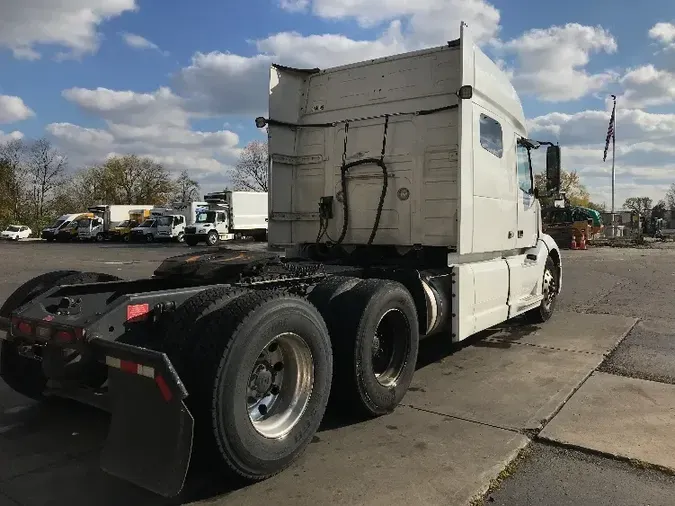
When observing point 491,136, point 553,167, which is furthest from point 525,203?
point 491,136

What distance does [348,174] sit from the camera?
6.74 metres

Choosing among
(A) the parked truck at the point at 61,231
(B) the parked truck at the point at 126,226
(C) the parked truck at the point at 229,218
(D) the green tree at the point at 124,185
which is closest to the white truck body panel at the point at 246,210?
(C) the parked truck at the point at 229,218

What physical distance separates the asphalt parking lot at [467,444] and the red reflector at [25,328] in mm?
895

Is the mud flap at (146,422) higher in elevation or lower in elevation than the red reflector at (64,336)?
lower

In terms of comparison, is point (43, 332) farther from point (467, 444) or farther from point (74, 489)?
point (467, 444)

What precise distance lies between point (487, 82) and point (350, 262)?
2575 mm

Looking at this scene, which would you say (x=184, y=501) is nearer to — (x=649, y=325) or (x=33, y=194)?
(x=649, y=325)

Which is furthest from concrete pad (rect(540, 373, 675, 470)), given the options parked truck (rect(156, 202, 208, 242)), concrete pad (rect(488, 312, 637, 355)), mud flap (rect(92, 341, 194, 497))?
parked truck (rect(156, 202, 208, 242))

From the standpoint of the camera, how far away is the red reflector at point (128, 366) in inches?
121

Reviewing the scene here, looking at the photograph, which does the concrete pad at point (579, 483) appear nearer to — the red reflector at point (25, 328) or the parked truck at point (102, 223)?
the red reflector at point (25, 328)

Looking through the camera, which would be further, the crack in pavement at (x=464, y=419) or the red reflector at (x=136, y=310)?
the crack in pavement at (x=464, y=419)

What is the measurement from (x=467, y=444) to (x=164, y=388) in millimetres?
2295

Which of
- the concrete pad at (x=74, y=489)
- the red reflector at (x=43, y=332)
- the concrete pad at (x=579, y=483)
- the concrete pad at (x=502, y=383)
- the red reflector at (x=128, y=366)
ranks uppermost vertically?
the red reflector at (x=43, y=332)

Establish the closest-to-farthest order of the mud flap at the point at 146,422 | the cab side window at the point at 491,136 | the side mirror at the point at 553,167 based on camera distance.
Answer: the mud flap at the point at 146,422 < the cab side window at the point at 491,136 < the side mirror at the point at 553,167
